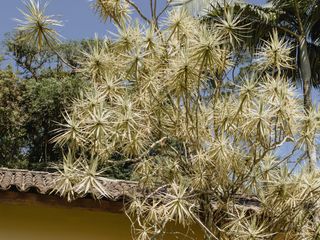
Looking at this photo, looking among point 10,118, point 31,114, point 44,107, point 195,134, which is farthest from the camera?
point 31,114

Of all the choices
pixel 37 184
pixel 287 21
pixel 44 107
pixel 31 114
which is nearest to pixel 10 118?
pixel 31 114

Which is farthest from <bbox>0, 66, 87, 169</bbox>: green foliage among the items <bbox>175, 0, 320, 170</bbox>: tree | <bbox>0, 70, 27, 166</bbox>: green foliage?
<bbox>175, 0, 320, 170</bbox>: tree

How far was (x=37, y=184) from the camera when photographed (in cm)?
569

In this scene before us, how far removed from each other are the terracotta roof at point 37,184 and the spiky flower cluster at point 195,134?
266 mm

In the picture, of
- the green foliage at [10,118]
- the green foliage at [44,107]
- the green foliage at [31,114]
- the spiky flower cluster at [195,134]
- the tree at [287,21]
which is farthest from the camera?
the green foliage at [10,118]

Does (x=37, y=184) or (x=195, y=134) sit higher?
(x=195, y=134)

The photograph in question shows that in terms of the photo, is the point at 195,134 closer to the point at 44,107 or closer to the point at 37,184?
the point at 37,184

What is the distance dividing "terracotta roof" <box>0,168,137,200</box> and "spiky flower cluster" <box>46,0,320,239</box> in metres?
0.27

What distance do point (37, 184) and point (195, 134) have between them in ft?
5.70

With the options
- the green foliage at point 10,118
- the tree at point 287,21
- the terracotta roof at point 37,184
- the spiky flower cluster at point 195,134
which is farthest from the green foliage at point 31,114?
the spiky flower cluster at point 195,134

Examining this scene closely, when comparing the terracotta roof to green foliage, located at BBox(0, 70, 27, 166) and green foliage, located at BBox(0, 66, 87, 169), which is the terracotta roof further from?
green foliage, located at BBox(0, 70, 27, 166)

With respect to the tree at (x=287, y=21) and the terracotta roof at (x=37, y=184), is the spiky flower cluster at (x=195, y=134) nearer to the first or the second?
the terracotta roof at (x=37, y=184)

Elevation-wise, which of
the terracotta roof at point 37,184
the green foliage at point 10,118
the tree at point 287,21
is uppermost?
the tree at point 287,21

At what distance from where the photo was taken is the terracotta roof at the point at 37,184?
5469 millimetres
